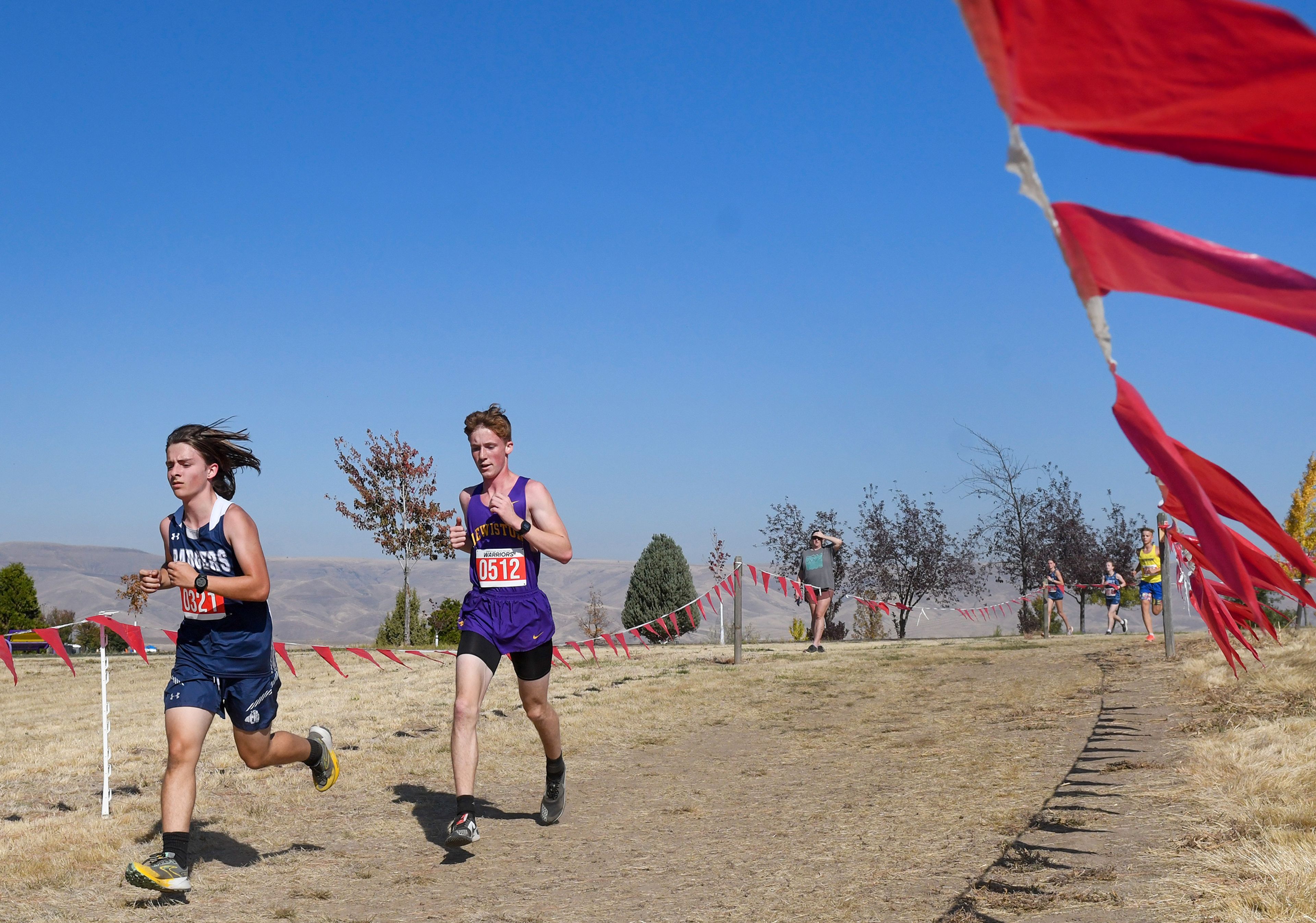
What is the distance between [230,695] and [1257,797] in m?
4.60

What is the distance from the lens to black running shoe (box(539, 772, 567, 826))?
5320 mm

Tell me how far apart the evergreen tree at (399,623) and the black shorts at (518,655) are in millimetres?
18987

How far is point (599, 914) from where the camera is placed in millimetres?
3799

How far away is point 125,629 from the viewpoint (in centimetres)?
595

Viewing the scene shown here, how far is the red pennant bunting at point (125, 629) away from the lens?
18.8ft

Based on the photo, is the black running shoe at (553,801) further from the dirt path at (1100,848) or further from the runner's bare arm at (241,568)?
the dirt path at (1100,848)

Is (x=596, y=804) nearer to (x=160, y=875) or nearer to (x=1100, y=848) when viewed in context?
(x=160, y=875)

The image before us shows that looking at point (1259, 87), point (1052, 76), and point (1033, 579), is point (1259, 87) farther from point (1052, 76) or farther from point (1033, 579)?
point (1033, 579)

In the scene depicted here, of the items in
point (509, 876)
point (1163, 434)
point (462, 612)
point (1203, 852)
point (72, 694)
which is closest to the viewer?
point (1163, 434)

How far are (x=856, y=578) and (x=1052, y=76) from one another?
28.9 metres

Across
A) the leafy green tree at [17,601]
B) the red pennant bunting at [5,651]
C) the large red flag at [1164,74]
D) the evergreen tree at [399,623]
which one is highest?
the large red flag at [1164,74]

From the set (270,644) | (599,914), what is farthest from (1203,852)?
(270,644)

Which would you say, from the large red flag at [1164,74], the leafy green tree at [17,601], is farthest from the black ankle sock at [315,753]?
the leafy green tree at [17,601]

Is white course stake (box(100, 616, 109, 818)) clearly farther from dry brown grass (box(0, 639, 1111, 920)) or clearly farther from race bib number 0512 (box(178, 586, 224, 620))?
race bib number 0512 (box(178, 586, 224, 620))
